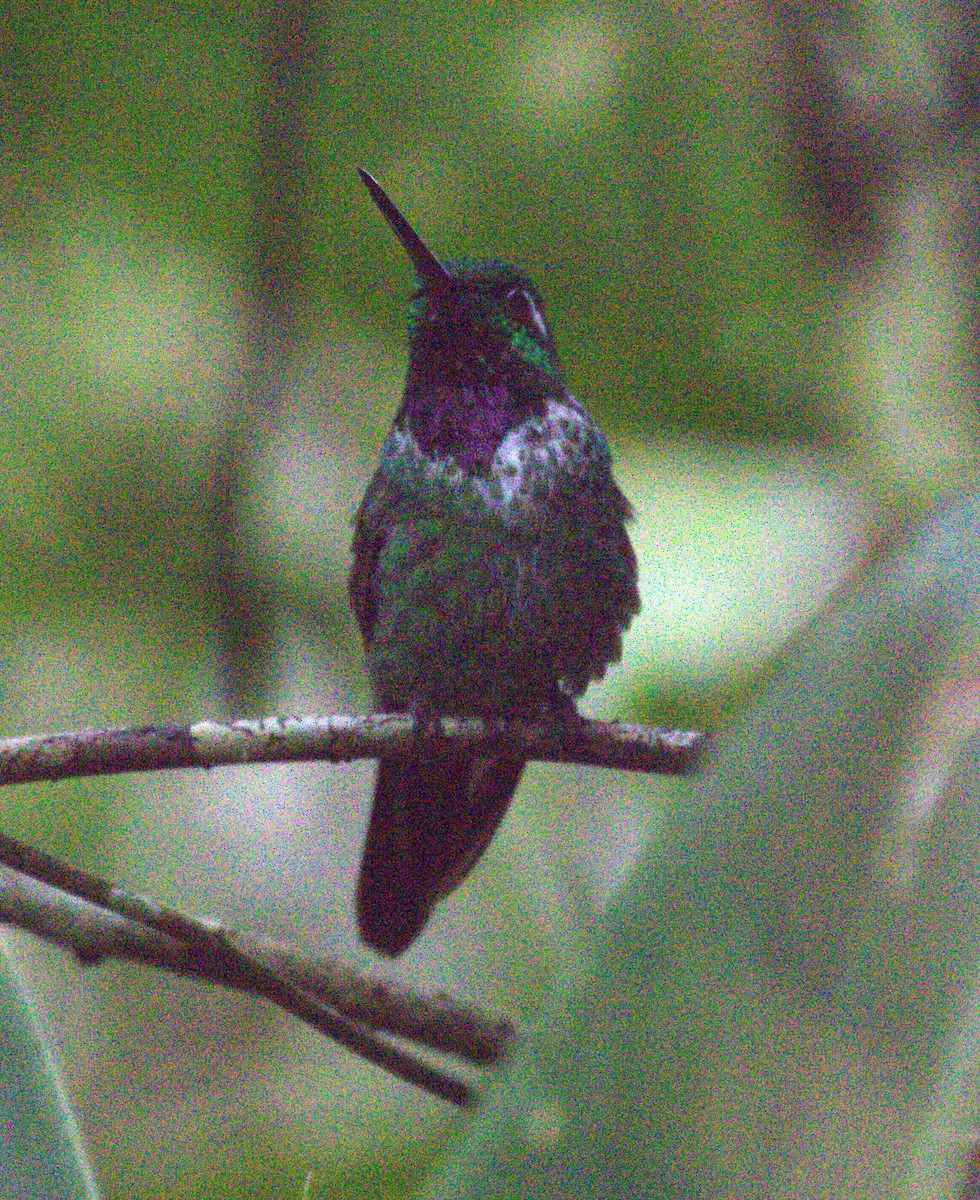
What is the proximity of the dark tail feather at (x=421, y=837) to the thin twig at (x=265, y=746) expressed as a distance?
1.27ft

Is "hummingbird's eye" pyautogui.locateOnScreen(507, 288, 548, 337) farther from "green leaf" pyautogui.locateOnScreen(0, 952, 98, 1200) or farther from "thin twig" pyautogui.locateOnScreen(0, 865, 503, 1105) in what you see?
"green leaf" pyautogui.locateOnScreen(0, 952, 98, 1200)

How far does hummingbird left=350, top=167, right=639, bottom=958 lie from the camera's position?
1.47 meters

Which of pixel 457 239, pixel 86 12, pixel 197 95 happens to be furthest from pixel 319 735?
pixel 86 12

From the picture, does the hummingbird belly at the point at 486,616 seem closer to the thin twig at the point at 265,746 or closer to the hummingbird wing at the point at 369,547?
the hummingbird wing at the point at 369,547

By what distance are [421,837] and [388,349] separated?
0.50m

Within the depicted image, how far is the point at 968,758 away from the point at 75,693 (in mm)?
1669

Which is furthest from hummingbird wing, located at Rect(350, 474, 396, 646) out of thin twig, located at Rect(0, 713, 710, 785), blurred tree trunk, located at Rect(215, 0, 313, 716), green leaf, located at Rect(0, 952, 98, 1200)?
green leaf, located at Rect(0, 952, 98, 1200)

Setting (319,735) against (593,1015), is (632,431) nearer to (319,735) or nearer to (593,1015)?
(319,735)

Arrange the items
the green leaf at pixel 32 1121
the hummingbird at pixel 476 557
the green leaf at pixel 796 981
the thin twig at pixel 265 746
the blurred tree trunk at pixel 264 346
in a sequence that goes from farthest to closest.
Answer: the blurred tree trunk at pixel 264 346, the hummingbird at pixel 476 557, the thin twig at pixel 265 746, the green leaf at pixel 32 1121, the green leaf at pixel 796 981

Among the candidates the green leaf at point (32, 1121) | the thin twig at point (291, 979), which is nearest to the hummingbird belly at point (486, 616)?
the thin twig at point (291, 979)

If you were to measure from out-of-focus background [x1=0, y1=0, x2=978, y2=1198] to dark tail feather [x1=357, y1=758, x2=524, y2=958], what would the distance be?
0.11 metres

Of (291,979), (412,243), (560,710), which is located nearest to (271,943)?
(291,979)

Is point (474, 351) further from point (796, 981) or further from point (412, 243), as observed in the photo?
point (796, 981)

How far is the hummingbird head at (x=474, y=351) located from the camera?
58.1 inches
